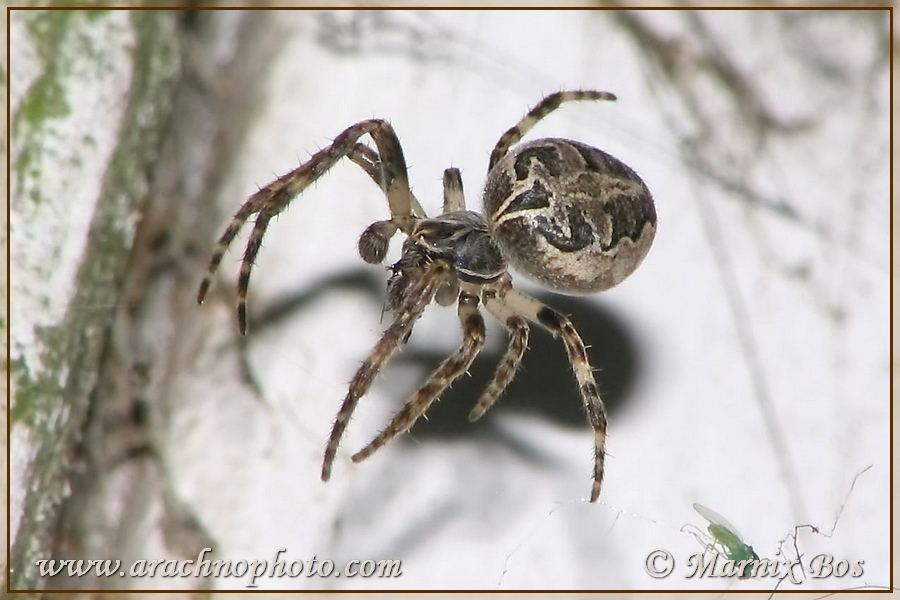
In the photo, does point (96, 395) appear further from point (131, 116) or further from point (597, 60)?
point (597, 60)

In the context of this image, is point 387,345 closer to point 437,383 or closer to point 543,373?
point 437,383

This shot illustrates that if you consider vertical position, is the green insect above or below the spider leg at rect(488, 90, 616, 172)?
below

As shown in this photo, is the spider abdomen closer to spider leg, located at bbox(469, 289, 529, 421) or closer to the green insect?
spider leg, located at bbox(469, 289, 529, 421)

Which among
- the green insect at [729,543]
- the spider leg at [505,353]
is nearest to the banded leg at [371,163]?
the spider leg at [505,353]

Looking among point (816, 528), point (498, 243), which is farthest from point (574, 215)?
point (816, 528)

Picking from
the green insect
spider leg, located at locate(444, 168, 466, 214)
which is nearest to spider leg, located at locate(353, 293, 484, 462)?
spider leg, located at locate(444, 168, 466, 214)

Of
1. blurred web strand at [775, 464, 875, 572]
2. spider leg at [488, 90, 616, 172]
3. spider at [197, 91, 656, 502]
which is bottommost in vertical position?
blurred web strand at [775, 464, 875, 572]
